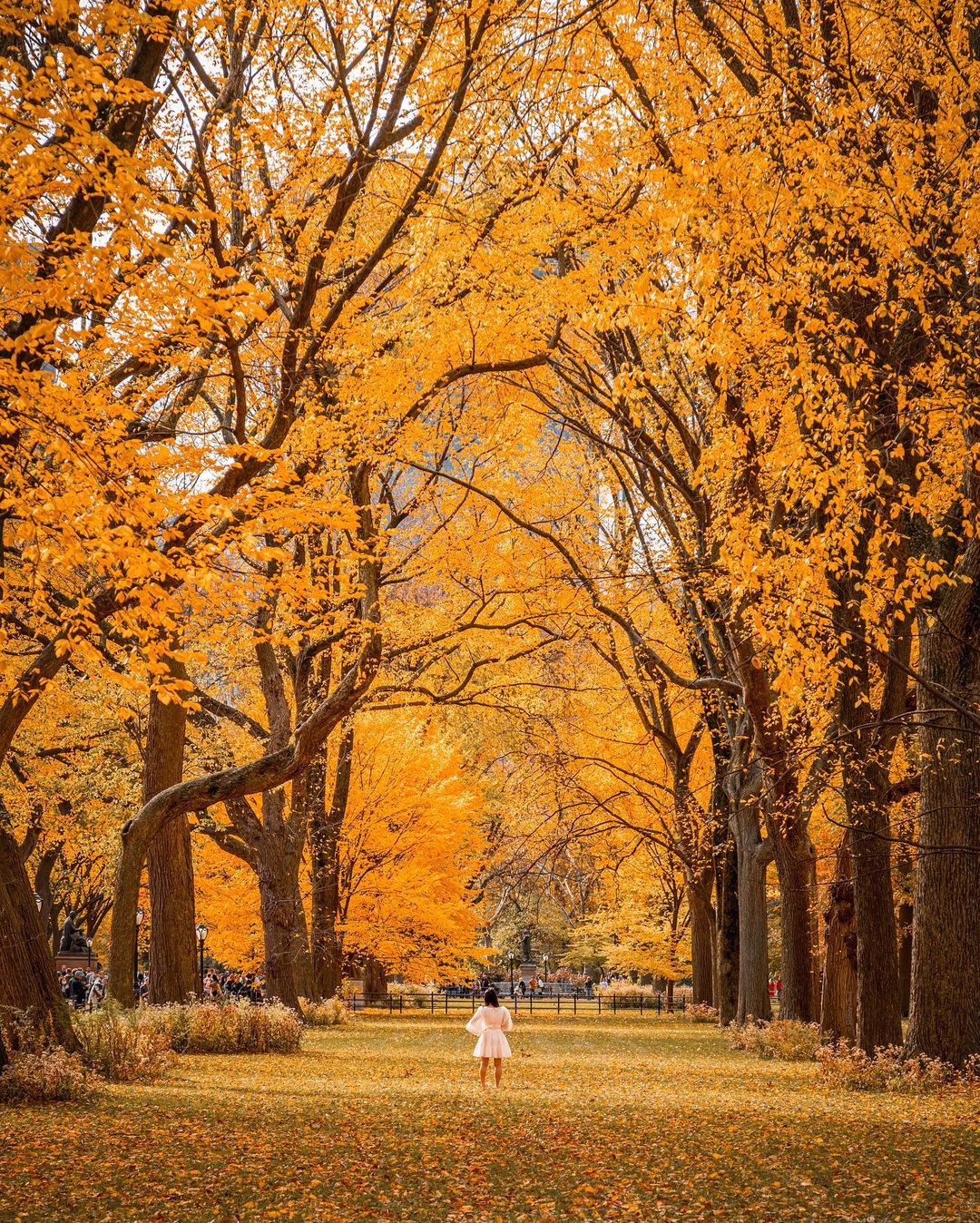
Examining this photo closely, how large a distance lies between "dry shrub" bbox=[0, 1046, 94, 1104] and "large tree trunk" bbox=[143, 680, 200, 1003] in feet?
17.2

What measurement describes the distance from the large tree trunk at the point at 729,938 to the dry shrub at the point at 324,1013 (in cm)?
806

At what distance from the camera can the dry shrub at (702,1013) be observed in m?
27.0

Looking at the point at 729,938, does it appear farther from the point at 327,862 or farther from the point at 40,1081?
the point at 40,1081

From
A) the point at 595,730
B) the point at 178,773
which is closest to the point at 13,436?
the point at 178,773

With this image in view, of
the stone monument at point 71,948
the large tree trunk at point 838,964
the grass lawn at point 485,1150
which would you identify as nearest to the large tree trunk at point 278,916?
the grass lawn at point 485,1150

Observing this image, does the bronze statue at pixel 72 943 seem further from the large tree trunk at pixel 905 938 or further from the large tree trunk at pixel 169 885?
the large tree trunk at pixel 905 938

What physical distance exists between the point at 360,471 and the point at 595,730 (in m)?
17.8

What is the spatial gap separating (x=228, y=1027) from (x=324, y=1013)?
884 centimetres

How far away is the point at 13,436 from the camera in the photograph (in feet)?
25.8

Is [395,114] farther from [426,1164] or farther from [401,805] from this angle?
[401,805]

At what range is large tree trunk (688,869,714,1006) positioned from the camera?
90.0 feet

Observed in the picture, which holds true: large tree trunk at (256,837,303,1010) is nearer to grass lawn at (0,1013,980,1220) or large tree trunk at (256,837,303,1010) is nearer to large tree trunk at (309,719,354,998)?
large tree trunk at (309,719,354,998)

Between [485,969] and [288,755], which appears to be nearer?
[288,755]

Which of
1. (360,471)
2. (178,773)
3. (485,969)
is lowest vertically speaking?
(485,969)
